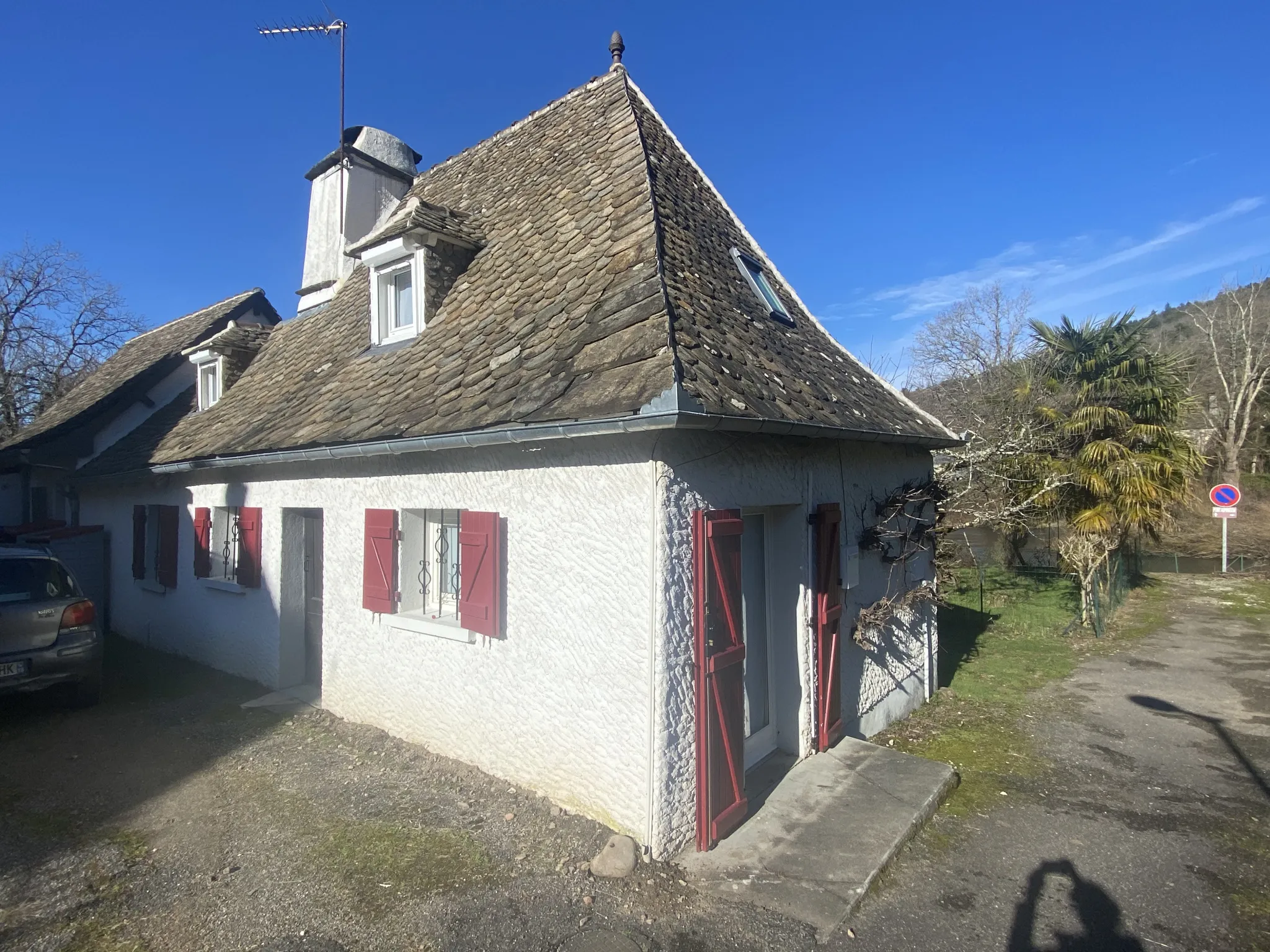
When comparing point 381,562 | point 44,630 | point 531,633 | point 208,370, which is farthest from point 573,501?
point 208,370

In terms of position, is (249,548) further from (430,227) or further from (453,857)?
(453,857)

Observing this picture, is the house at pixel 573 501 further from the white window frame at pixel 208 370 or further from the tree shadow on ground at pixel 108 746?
the white window frame at pixel 208 370

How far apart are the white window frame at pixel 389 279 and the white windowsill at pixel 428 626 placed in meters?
3.06

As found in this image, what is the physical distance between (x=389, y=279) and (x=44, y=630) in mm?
4873

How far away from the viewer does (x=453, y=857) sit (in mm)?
4305

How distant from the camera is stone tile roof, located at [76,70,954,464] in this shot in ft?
15.0

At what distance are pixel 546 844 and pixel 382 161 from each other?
40.0 ft

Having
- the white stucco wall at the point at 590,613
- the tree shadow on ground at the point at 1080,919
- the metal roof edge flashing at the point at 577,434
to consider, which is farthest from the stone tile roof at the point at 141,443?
the tree shadow on ground at the point at 1080,919

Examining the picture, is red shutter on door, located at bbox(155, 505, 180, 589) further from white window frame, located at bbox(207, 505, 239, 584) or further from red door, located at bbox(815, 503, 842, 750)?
red door, located at bbox(815, 503, 842, 750)

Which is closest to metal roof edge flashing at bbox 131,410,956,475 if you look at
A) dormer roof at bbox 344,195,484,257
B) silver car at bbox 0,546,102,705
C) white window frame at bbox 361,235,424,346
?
white window frame at bbox 361,235,424,346

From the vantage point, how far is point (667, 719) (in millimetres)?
4141

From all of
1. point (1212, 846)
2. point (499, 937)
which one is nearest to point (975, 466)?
point (1212, 846)

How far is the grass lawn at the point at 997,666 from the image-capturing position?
6312mm

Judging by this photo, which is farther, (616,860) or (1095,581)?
(1095,581)
